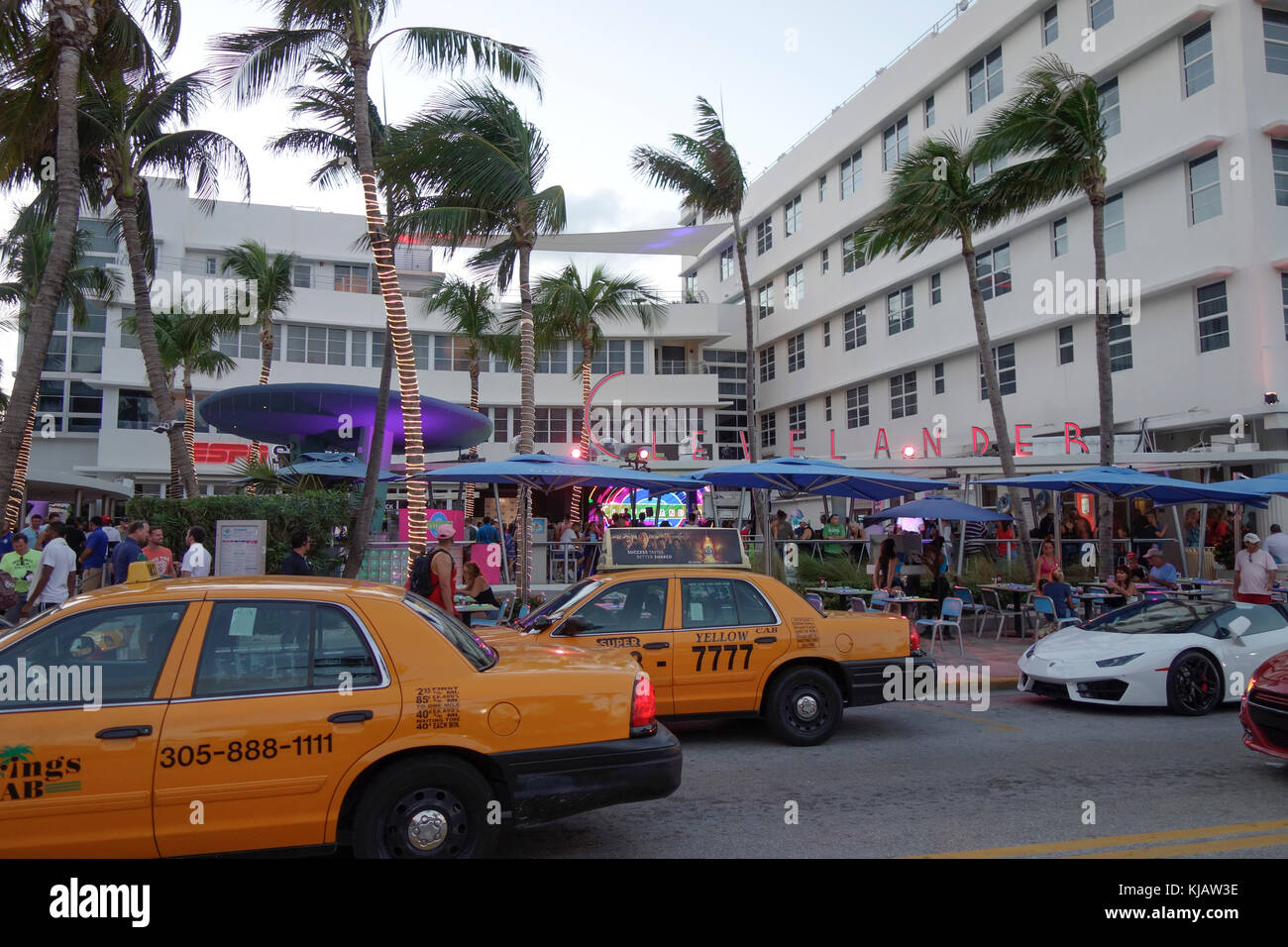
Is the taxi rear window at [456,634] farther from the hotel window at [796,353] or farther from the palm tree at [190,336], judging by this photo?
the hotel window at [796,353]

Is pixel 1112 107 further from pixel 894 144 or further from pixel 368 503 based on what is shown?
pixel 368 503

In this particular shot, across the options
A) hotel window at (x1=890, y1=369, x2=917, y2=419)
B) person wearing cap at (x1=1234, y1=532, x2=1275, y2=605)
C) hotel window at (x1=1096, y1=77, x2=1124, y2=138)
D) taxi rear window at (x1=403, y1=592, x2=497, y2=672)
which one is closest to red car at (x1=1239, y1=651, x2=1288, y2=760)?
taxi rear window at (x1=403, y1=592, x2=497, y2=672)

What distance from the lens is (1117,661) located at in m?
9.08

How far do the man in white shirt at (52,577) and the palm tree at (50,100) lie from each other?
927 millimetres

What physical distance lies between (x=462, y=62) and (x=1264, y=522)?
21.7 meters

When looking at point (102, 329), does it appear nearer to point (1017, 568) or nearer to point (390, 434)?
point (390, 434)

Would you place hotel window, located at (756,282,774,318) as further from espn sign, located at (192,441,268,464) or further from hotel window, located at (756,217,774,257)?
espn sign, located at (192,441,268,464)

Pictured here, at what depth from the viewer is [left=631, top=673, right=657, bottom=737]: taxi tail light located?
15.9ft

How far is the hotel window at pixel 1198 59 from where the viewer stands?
2255cm

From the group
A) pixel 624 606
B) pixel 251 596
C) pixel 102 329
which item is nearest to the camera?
pixel 251 596

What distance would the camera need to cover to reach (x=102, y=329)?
41344 millimetres

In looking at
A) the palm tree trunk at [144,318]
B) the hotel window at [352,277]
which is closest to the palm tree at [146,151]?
the palm tree trunk at [144,318]
